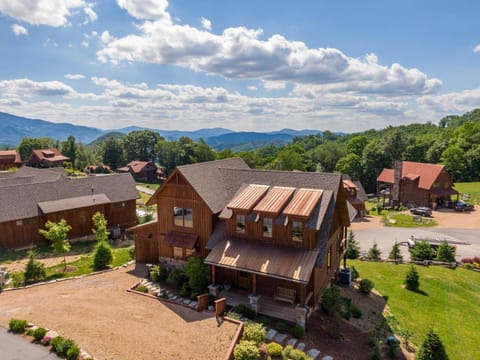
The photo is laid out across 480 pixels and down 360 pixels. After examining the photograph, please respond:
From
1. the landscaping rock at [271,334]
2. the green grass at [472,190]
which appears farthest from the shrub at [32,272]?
the green grass at [472,190]

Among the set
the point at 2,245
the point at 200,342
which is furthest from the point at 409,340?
the point at 2,245

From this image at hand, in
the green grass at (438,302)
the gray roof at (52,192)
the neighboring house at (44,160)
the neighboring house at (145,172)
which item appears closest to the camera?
the green grass at (438,302)

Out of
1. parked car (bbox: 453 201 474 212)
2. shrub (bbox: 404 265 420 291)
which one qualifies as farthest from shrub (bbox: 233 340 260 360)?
parked car (bbox: 453 201 474 212)

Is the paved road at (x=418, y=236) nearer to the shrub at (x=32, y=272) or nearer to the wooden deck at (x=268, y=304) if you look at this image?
the wooden deck at (x=268, y=304)

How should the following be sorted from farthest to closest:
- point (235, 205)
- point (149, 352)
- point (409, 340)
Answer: point (235, 205) → point (409, 340) → point (149, 352)

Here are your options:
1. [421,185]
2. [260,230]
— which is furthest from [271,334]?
[421,185]

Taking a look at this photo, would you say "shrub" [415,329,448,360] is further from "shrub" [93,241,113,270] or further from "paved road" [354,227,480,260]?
"shrub" [93,241,113,270]

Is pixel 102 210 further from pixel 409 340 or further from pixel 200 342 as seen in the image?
pixel 409 340
